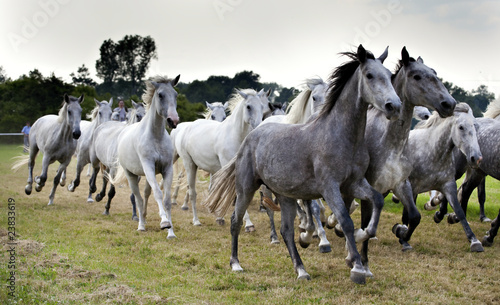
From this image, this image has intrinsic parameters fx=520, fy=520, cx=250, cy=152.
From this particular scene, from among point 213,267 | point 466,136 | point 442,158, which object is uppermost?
point 466,136

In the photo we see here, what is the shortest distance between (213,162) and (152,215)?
1909 millimetres

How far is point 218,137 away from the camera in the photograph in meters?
9.43

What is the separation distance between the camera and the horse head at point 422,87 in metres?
5.26

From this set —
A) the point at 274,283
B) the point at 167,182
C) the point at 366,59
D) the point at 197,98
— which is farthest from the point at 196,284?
the point at 197,98

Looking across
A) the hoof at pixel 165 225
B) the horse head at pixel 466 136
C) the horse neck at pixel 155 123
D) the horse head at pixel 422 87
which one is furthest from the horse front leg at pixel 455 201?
the horse neck at pixel 155 123

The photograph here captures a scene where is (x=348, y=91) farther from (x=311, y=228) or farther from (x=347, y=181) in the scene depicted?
(x=311, y=228)

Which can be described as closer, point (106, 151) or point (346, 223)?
point (346, 223)

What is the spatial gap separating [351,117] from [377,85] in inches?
17.0

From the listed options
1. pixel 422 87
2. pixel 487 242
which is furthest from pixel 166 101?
pixel 487 242

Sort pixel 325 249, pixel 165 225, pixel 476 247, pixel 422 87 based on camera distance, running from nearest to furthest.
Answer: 1. pixel 422 87
2. pixel 325 249
3. pixel 476 247
4. pixel 165 225

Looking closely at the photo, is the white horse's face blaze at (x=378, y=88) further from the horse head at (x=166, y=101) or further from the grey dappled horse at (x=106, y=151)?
the grey dappled horse at (x=106, y=151)

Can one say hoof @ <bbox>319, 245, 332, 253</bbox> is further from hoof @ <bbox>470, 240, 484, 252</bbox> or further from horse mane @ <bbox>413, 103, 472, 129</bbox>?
horse mane @ <bbox>413, 103, 472, 129</bbox>

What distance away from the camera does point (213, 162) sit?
9.71 meters

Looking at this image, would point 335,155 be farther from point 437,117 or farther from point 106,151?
point 106,151
